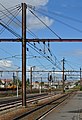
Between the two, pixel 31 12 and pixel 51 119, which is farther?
pixel 31 12

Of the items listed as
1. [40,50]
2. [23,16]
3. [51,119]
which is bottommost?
[51,119]

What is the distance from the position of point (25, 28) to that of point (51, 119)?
1434 centimetres

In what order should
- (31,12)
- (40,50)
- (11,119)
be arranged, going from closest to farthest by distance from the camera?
(11,119) → (31,12) → (40,50)

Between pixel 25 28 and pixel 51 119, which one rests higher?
pixel 25 28

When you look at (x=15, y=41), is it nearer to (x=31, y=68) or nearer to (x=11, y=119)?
(x=11, y=119)

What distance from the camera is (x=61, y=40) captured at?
1396 inches

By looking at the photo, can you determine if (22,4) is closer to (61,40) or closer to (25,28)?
(25,28)

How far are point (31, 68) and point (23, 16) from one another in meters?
70.8

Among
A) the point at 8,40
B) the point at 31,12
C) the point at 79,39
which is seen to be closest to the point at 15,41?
the point at 8,40

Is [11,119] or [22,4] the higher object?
[22,4]

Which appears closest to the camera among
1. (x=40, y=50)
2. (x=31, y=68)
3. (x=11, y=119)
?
(x=11, y=119)

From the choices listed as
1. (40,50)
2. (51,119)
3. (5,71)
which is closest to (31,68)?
(5,71)

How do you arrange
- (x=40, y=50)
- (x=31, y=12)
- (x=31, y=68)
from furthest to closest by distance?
(x=31, y=68)
(x=40, y=50)
(x=31, y=12)

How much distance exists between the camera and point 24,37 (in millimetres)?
34219
